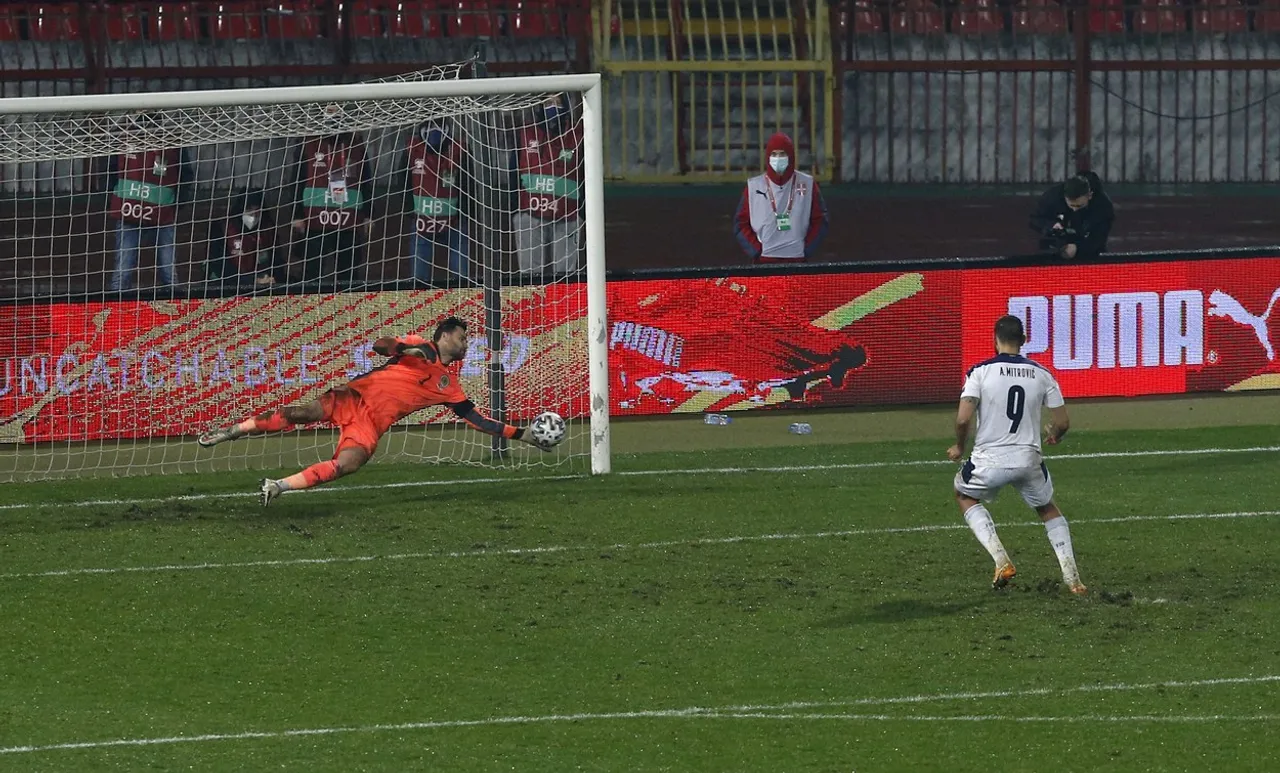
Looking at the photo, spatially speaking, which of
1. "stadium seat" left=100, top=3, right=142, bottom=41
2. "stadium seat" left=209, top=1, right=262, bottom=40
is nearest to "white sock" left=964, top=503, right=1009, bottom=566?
"stadium seat" left=209, top=1, right=262, bottom=40

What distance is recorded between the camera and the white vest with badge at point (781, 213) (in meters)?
19.5

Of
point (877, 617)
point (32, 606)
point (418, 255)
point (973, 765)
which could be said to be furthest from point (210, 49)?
point (973, 765)

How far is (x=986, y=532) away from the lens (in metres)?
11.3

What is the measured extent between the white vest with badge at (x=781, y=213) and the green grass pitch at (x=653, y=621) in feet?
11.6

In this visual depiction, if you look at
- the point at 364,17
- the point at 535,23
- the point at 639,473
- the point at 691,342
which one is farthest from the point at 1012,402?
the point at 364,17

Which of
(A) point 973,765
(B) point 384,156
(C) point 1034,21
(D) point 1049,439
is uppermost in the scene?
(C) point 1034,21

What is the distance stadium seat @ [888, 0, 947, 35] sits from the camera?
2500 centimetres

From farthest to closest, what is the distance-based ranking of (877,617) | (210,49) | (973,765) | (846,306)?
1. (210,49)
2. (846,306)
3. (877,617)
4. (973,765)

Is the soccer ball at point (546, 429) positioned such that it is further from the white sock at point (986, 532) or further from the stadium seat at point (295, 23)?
the stadium seat at point (295, 23)

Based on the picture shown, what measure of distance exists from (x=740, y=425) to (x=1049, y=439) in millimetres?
6687

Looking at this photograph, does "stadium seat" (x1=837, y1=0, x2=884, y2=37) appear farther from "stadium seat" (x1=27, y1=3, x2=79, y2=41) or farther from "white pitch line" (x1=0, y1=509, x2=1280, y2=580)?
"white pitch line" (x1=0, y1=509, x2=1280, y2=580)

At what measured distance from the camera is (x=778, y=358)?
1816 centimetres

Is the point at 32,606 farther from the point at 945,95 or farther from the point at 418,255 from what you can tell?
the point at 945,95

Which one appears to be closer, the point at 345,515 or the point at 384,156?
the point at 345,515
